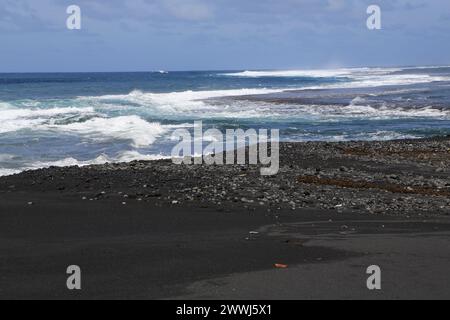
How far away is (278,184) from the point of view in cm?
1272

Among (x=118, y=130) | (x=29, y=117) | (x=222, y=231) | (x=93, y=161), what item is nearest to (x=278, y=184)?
(x=222, y=231)

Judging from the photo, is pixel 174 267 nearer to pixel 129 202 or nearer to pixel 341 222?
pixel 341 222

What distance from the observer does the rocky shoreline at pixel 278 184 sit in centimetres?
1087

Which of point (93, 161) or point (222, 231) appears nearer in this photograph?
point (222, 231)

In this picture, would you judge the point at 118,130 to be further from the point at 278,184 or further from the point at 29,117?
the point at 278,184

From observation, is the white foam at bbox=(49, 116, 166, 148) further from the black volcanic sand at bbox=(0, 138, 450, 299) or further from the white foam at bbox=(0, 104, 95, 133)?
the black volcanic sand at bbox=(0, 138, 450, 299)

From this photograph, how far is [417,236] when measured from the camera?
8469 mm

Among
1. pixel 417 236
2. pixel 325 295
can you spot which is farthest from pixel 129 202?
pixel 325 295

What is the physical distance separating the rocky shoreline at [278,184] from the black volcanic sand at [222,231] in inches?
1.6

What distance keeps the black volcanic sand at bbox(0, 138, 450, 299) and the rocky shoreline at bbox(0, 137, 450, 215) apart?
4 centimetres

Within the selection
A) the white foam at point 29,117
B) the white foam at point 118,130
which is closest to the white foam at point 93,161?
the white foam at point 118,130

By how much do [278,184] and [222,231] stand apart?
13.4 feet

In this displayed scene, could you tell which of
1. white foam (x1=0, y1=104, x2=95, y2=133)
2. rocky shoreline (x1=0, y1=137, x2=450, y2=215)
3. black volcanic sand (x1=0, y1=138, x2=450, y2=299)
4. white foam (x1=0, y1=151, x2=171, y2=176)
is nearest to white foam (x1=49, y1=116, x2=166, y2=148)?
white foam (x1=0, y1=104, x2=95, y2=133)

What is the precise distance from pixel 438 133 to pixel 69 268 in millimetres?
22117
